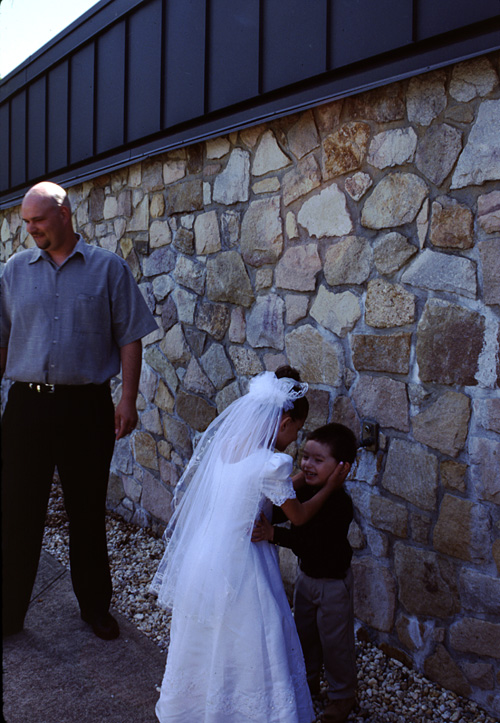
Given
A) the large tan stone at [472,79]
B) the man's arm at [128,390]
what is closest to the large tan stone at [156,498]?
the man's arm at [128,390]

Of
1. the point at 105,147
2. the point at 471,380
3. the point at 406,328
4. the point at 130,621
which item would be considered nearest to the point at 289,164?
the point at 406,328

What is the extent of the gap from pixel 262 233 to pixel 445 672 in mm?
1852

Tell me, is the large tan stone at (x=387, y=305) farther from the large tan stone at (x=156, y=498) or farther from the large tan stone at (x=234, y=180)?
the large tan stone at (x=156, y=498)

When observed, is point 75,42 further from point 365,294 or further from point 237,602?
point 237,602

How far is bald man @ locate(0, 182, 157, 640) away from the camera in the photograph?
2.51 m

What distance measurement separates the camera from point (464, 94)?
202cm

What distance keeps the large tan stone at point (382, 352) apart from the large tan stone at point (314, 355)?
3.6 inches

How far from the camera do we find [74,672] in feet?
7.68

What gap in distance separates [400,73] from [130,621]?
239cm

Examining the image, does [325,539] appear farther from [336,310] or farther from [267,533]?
[336,310]

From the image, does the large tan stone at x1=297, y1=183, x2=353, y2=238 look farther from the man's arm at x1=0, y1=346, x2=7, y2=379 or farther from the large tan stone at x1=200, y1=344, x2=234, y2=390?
the man's arm at x1=0, y1=346, x2=7, y2=379

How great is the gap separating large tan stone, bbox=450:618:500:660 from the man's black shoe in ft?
4.31

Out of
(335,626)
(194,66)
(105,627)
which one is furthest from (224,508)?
(194,66)

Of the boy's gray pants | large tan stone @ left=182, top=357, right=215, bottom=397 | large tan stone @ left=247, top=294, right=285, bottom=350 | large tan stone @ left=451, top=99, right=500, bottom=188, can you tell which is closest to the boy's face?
the boy's gray pants
